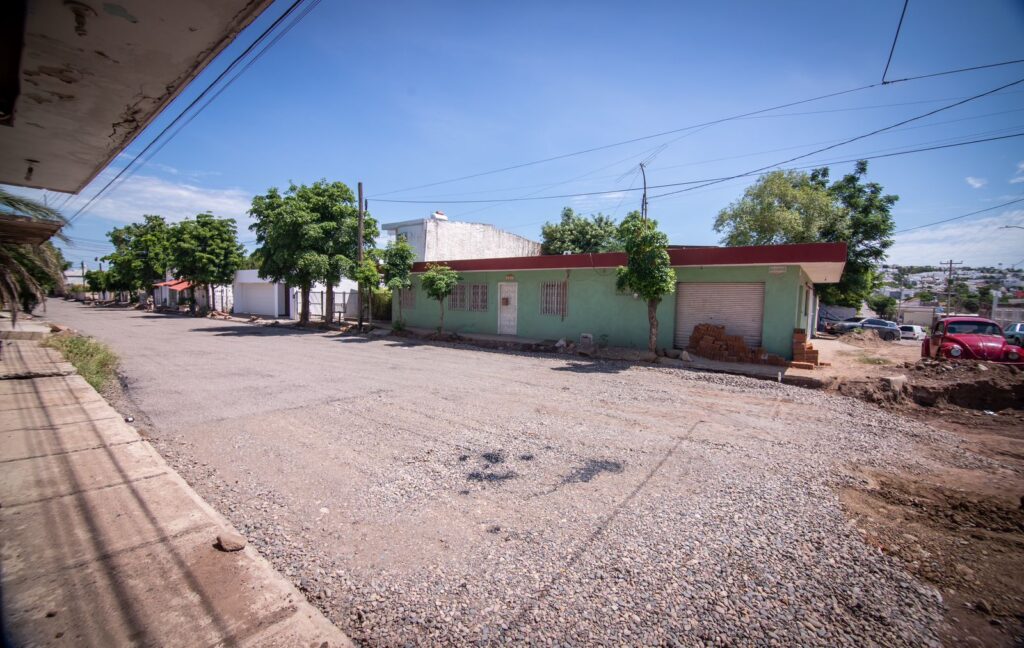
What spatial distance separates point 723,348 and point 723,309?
1472 mm

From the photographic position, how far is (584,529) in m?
3.49

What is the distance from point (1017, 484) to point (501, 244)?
30334mm

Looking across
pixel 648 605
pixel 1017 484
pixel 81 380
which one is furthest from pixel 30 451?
pixel 1017 484

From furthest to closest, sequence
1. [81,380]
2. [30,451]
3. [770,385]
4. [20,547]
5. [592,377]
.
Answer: [592,377] < [770,385] < [81,380] < [30,451] < [20,547]

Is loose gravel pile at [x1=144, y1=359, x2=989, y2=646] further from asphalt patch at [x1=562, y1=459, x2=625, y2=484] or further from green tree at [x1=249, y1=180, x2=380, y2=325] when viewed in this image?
green tree at [x1=249, y1=180, x2=380, y2=325]

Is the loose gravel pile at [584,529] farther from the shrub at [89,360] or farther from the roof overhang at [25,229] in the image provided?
the shrub at [89,360]

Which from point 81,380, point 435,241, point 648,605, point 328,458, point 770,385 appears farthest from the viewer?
point 435,241

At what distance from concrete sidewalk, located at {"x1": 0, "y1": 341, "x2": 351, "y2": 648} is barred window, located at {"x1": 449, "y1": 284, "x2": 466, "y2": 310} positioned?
1547cm

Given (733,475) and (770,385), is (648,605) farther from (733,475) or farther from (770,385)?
(770,385)

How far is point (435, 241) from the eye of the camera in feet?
90.4

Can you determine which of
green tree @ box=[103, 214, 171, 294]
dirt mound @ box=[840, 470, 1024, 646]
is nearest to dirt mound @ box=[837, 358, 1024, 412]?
dirt mound @ box=[840, 470, 1024, 646]

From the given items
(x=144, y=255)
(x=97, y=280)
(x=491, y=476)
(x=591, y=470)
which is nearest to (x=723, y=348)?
(x=591, y=470)

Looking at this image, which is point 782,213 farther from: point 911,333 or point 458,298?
point 458,298

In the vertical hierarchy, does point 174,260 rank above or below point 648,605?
above
